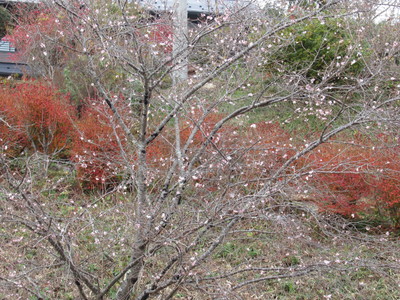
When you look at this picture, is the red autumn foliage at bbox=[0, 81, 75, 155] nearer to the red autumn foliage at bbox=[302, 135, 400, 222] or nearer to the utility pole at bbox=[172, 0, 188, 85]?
the utility pole at bbox=[172, 0, 188, 85]

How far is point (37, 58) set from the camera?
10000 mm

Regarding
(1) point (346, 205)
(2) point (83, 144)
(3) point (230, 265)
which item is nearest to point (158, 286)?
(3) point (230, 265)

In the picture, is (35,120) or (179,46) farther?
(35,120)

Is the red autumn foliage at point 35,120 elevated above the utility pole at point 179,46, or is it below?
below

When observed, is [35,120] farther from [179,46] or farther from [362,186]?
[362,186]

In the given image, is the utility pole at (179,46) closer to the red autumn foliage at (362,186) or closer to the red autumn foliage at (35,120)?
the red autumn foliage at (362,186)

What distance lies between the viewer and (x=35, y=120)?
6645 millimetres

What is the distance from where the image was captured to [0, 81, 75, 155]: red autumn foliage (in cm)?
655

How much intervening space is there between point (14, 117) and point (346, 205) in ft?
16.9

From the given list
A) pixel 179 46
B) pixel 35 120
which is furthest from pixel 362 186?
pixel 35 120

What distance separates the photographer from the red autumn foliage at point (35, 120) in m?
6.55

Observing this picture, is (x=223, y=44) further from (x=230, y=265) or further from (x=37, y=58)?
(x=37, y=58)

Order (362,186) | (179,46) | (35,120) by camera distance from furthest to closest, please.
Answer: (35,120), (362,186), (179,46)

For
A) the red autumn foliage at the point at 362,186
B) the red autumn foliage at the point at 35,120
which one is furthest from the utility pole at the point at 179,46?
the red autumn foliage at the point at 35,120
